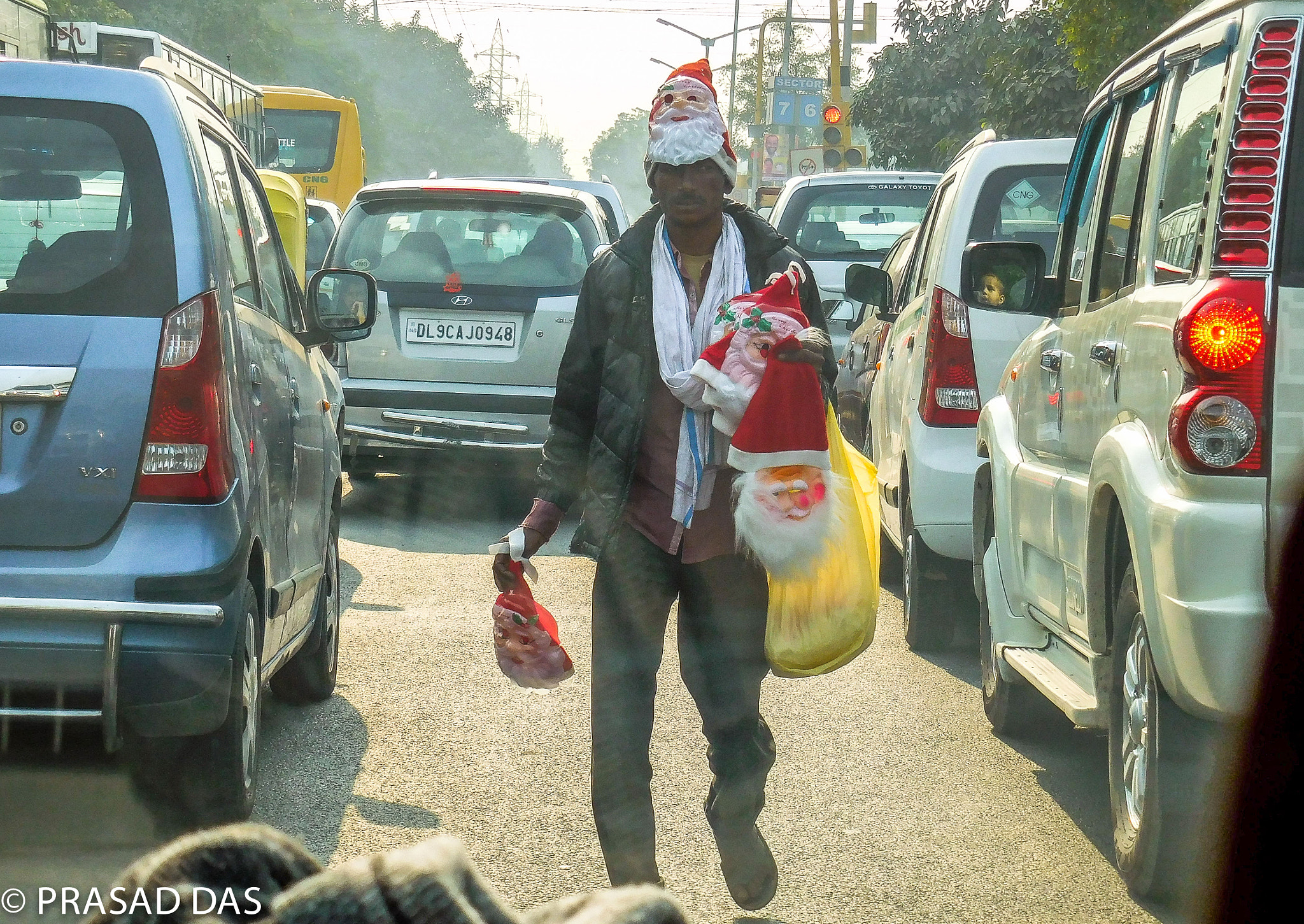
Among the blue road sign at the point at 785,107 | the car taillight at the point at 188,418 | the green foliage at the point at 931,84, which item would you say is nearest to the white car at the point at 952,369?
the car taillight at the point at 188,418

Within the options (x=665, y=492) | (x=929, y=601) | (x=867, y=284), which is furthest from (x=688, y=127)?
(x=867, y=284)

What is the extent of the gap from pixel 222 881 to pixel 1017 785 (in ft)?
13.8

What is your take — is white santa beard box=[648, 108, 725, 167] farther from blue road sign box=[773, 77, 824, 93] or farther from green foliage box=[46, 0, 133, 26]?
blue road sign box=[773, 77, 824, 93]

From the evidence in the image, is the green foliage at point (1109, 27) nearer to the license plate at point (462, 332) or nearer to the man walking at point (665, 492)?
the license plate at point (462, 332)

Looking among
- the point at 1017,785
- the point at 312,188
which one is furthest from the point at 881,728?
the point at 312,188

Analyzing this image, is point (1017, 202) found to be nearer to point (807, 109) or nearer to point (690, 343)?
point (690, 343)

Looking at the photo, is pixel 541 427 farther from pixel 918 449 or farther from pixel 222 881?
pixel 222 881

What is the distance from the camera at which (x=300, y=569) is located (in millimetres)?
5152

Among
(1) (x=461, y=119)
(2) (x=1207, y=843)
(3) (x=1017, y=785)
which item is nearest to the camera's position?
(2) (x=1207, y=843)

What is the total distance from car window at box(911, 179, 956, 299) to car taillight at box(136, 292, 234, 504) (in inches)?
153

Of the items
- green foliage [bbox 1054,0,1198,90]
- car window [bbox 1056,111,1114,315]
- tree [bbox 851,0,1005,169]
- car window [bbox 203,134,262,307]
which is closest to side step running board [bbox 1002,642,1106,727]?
car window [bbox 1056,111,1114,315]

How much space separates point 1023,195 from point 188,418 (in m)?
4.42

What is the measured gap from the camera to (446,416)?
9734 millimetres

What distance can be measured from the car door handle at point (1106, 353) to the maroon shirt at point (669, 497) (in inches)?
44.1
